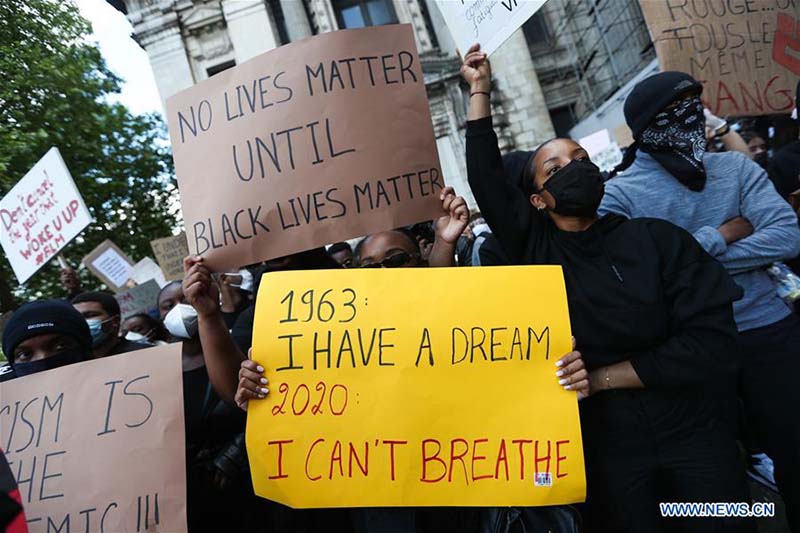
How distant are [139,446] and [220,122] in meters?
1.18

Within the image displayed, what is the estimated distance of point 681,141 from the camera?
82.6 inches

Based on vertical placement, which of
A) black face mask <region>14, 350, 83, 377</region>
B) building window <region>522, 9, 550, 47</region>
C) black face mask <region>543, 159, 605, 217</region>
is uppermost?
building window <region>522, 9, 550, 47</region>

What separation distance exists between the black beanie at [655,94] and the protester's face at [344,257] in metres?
2.51

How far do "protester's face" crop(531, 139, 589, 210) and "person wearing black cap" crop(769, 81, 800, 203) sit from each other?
1.64m

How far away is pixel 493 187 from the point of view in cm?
189

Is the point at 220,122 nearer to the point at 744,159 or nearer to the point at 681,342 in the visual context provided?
the point at 681,342

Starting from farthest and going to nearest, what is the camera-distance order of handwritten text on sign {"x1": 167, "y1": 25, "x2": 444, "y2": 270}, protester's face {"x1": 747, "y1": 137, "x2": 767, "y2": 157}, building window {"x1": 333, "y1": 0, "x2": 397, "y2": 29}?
building window {"x1": 333, "y1": 0, "x2": 397, "y2": 29}, protester's face {"x1": 747, "y1": 137, "x2": 767, "y2": 157}, handwritten text on sign {"x1": 167, "y1": 25, "x2": 444, "y2": 270}

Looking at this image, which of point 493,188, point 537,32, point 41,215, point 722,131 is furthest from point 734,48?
point 537,32

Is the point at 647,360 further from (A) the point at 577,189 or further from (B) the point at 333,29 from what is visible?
(B) the point at 333,29

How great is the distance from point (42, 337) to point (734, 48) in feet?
12.9

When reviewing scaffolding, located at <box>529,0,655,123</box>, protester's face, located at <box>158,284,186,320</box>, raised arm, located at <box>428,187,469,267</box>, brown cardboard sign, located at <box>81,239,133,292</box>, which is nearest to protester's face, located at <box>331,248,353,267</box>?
protester's face, located at <box>158,284,186,320</box>

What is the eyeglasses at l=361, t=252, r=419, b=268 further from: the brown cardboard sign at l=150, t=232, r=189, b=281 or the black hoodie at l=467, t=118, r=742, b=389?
the brown cardboard sign at l=150, t=232, r=189, b=281

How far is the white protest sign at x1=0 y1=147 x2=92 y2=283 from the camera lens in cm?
381

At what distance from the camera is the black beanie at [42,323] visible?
2.08 m
